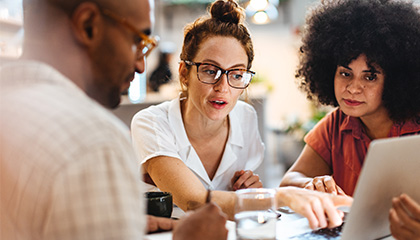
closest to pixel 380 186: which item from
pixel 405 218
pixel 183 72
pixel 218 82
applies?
pixel 405 218

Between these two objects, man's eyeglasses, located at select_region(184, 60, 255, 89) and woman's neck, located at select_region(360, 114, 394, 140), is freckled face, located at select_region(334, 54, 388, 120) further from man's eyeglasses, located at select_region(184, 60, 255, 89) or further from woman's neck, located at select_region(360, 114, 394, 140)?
man's eyeglasses, located at select_region(184, 60, 255, 89)

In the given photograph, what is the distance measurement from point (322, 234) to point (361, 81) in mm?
692

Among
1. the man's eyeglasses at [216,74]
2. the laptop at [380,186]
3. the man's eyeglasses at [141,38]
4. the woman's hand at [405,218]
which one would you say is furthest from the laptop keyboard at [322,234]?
the man's eyeglasses at [216,74]

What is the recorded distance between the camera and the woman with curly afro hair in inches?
60.2

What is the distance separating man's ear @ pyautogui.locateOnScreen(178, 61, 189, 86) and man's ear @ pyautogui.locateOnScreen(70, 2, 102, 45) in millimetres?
932

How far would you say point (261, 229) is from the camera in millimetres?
893

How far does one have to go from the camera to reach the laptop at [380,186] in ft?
2.81

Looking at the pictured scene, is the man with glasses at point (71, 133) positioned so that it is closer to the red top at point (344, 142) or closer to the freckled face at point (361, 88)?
the freckled face at point (361, 88)

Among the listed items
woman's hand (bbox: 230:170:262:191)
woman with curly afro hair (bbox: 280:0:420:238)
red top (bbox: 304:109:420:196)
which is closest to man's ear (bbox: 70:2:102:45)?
woman's hand (bbox: 230:170:262:191)

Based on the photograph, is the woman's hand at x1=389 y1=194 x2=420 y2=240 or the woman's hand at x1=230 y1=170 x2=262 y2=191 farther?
the woman's hand at x1=230 y1=170 x2=262 y2=191

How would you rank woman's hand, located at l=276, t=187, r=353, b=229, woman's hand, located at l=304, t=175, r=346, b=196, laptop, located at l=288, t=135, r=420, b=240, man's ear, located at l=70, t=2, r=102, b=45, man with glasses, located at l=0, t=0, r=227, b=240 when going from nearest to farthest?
man with glasses, located at l=0, t=0, r=227, b=240
man's ear, located at l=70, t=2, r=102, b=45
laptop, located at l=288, t=135, r=420, b=240
woman's hand, located at l=276, t=187, r=353, b=229
woman's hand, located at l=304, t=175, r=346, b=196

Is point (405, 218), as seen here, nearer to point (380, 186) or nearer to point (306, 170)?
point (380, 186)

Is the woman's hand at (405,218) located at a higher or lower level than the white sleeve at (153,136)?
lower

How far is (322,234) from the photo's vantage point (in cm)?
104
